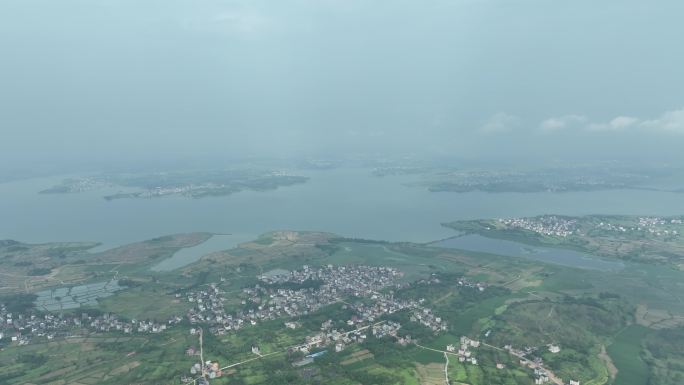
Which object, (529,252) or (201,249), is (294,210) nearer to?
(201,249)

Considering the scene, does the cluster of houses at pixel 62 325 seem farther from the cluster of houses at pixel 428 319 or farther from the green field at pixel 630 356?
the green field at pixel 630 356

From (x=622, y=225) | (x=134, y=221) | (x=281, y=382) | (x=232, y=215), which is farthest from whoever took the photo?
(x=232, y=215)

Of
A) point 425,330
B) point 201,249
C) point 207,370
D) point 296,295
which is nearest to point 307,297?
point 296,295

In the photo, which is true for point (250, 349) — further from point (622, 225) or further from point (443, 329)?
point (622, 225)

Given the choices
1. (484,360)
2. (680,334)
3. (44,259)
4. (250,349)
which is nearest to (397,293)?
(484,360)

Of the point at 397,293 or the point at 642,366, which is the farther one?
the point at 397,293

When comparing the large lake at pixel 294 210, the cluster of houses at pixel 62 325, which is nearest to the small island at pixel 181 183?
the large lake at pixel 294 210
